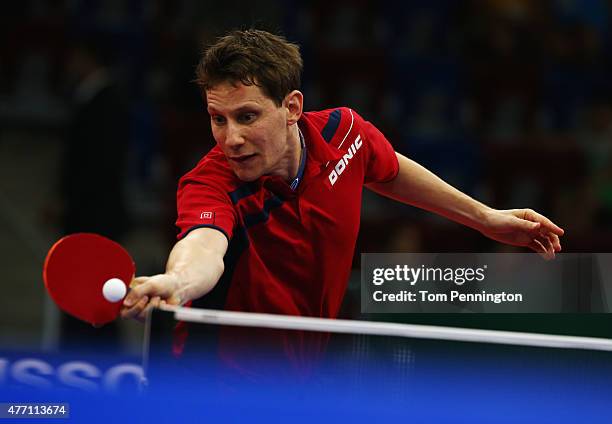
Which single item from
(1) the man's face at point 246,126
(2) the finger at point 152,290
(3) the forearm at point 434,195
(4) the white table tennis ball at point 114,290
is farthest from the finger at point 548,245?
(4) the white table tennis ball at point 114,290

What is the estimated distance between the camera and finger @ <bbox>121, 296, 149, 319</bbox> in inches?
87.2

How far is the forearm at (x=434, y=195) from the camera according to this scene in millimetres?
3363

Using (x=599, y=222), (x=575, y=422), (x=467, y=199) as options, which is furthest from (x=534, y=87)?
(x=575, y=422)

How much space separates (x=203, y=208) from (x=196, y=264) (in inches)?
10.0

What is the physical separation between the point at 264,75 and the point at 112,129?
3155 mm

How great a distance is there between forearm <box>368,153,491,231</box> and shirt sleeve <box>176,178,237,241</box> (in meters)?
0.77

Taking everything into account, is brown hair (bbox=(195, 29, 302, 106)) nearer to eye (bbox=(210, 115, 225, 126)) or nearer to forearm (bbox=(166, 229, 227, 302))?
eye (bbox=(210, 115, 225, 126))

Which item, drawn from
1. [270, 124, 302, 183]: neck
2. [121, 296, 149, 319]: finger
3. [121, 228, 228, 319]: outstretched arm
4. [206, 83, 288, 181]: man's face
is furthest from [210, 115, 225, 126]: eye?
[121, 296, 149, 319]: finger

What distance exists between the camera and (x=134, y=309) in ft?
7.28

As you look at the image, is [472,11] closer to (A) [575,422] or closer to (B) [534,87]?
(B) [534,87]

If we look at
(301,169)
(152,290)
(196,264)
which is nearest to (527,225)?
(301,169)

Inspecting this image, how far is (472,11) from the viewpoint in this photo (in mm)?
9742

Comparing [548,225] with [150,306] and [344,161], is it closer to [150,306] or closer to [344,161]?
[344,161]

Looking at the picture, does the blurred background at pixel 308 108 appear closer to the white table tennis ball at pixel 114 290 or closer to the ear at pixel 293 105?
the ear at pixel 293 105
